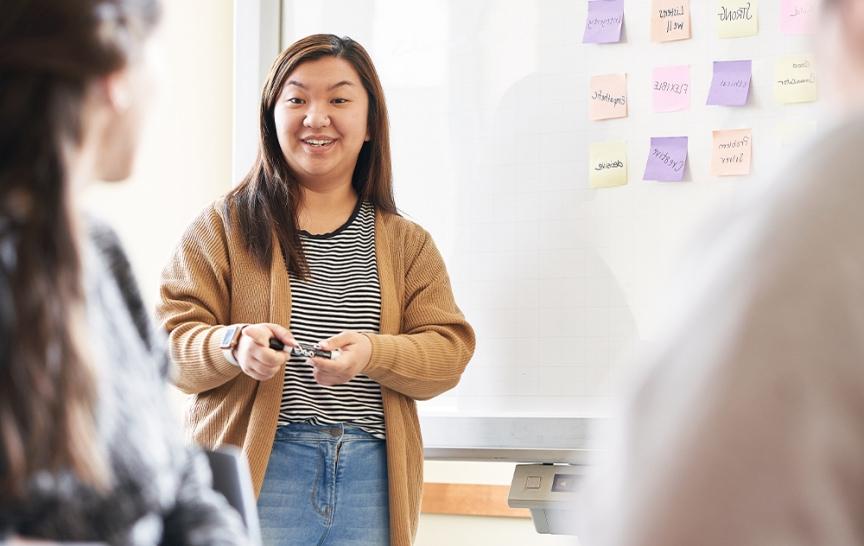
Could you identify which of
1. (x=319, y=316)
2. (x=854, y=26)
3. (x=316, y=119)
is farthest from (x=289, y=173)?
(x=854, y=26)

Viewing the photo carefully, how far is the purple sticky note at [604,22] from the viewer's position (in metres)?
2.12

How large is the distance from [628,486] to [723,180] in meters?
1.61

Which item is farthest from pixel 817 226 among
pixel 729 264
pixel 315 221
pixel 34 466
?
pixel 315 221

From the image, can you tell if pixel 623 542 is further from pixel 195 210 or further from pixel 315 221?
pixel 195 210

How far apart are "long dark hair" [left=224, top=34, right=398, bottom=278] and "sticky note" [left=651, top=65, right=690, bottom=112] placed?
55cm

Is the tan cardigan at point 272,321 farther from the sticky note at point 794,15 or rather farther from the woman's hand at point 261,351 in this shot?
the sticky note at point 794,15

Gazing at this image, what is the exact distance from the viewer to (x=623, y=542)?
1.72ft

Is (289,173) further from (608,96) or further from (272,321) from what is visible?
(608,96)

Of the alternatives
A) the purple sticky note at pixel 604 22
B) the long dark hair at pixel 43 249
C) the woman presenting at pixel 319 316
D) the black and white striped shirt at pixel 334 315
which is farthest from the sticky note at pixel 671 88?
the long dark hair at pixel 43 249

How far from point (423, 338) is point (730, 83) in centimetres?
80

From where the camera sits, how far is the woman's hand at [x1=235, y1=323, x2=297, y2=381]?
1.62 m

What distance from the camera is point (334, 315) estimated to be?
71.3 inches

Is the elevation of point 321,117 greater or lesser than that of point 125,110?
greater

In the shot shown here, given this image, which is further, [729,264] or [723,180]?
[723,180]
